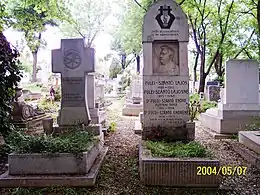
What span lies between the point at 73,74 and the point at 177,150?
320cm

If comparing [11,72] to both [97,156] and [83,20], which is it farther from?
[83,20]

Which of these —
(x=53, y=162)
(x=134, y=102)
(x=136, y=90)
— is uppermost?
(x=136, y=90)

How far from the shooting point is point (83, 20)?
25609mm

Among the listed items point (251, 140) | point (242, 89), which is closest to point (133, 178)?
point (251, 140)

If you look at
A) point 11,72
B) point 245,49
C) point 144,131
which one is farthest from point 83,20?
point 144,131

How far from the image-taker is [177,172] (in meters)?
4.35

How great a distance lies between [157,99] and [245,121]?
3.35m

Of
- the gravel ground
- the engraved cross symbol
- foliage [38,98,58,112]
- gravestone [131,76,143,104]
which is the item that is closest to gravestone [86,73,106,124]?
the gravel ground

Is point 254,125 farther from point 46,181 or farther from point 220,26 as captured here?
point 220,26

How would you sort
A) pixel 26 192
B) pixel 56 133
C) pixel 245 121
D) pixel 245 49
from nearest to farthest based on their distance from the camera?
pixel 26 192
pixel 56 133
pixel 245 121
pixel 245 49

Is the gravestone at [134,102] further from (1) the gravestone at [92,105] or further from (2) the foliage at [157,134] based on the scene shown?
(2) the foliage at [157,134]

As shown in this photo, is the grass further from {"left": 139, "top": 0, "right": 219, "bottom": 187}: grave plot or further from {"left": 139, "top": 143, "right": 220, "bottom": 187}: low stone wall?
{"left": 139, "top": 0, "right": 219, "bottom": 187}: grave plot
